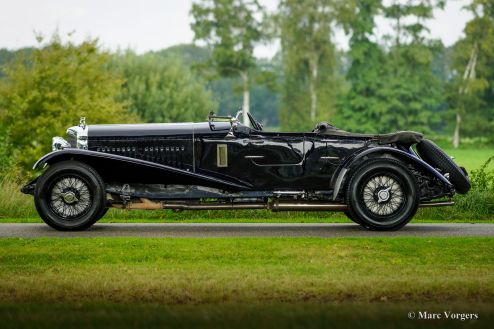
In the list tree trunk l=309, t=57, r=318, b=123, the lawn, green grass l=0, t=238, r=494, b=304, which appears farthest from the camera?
tree trunk l=309, t=57, r=318, b=123

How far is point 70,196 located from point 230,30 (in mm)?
62928

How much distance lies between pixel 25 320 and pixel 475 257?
4644 mm

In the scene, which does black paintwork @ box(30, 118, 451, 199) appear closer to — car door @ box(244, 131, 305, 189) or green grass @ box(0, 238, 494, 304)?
car door @ box(244, 131, 305, 189)

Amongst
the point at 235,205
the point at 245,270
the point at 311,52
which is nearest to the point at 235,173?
the point at 235,205

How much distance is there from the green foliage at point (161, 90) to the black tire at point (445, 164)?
153 ft

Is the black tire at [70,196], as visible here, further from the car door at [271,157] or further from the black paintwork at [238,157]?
the car door at [271,157]

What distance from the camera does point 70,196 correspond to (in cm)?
1066

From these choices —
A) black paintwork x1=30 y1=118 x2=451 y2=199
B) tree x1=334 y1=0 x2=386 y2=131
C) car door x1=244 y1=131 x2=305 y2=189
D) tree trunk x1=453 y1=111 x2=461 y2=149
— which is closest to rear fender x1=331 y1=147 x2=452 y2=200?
black paintwork x1=30 y1=118 x2=451 y2=199

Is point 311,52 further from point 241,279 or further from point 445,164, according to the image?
point 241,279

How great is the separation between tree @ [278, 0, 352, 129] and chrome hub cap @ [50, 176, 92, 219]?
58.0m

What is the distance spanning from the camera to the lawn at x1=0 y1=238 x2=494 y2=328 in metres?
5.94

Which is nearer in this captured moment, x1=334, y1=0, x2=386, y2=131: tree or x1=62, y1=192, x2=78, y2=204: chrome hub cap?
x1=62, y1=192, x2=78, y2=204: chrome hub cap

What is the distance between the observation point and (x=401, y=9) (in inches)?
2832

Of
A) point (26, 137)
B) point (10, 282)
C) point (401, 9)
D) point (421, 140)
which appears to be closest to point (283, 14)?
point (401, 9)
